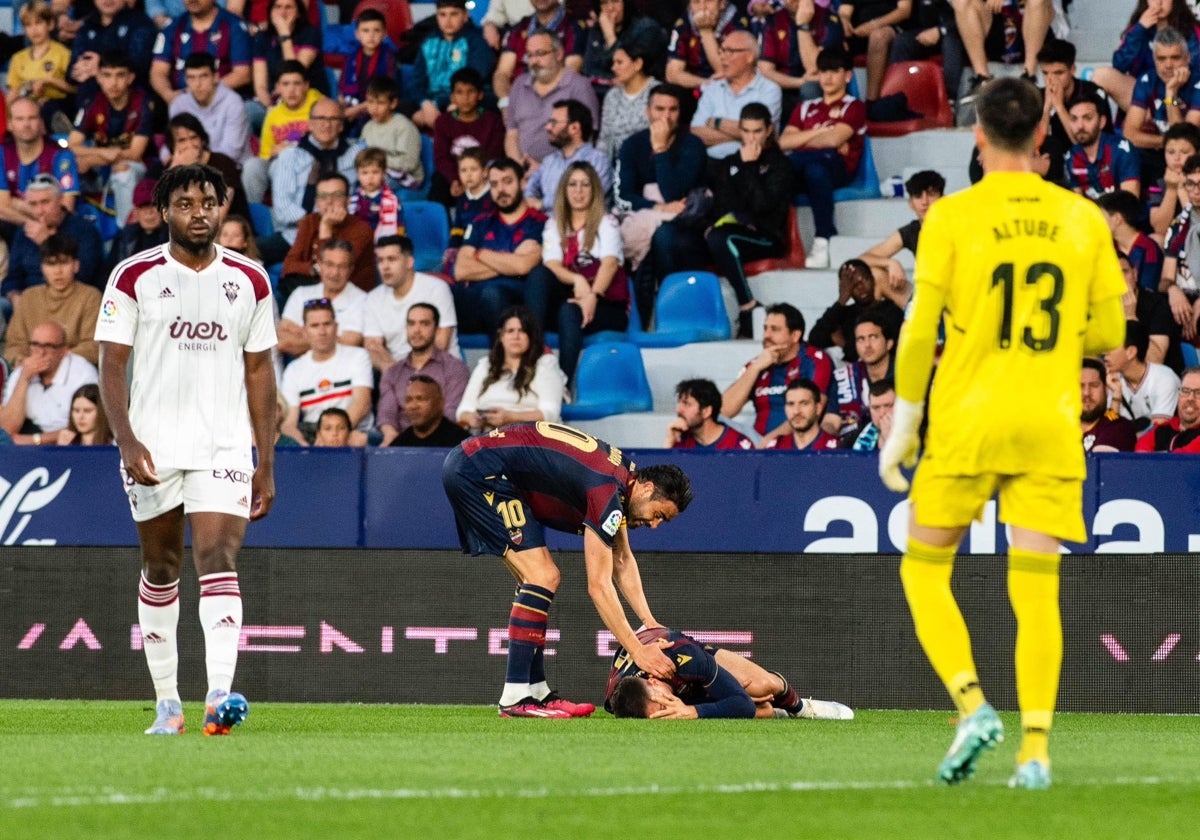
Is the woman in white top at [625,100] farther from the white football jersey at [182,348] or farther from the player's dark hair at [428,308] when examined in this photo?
the white football jersey at [182,348]

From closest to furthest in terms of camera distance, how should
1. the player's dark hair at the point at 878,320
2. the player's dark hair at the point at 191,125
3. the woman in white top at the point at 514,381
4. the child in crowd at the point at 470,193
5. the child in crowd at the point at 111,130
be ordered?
1. the player's dark hair at the point at 878,320
2. the woman in white top at the point at 514,381
3. the child in crowd at the point at 470,193
4. the player's dark hair at the point at 191,125
5. the child in crowd at the point at 111,130

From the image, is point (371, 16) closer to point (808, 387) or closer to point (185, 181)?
point (808, 387)

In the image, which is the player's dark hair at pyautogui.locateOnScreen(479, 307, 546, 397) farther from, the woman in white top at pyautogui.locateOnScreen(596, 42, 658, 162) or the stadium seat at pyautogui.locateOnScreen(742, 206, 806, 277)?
the woman in white top at pyautogui.locateOnScreen(596, 42, 658, 162)

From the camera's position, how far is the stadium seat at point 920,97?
51.1 ft

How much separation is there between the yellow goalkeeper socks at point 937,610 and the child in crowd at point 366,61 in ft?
37.4

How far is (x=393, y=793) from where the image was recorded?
17.8 feet

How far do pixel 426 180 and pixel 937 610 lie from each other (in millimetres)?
11069

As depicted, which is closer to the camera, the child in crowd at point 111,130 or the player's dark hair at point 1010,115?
the player's dark hair at point 1010,115

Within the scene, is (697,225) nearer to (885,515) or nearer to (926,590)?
(885,515)

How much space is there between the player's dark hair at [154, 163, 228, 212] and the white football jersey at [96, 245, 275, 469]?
23cm

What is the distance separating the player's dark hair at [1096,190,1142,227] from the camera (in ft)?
43.2

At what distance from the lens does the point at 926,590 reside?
5.99 meters

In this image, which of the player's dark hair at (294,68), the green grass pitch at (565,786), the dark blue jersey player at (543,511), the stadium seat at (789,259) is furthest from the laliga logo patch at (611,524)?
the player's dark hair at (294,68)

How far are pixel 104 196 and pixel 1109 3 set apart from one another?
28.6ft
